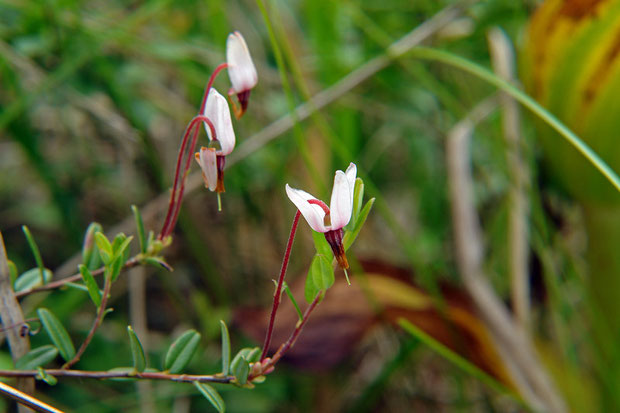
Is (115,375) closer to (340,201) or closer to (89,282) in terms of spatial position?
(89,282)

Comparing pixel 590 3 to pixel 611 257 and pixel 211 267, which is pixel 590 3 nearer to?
pixel 611 257

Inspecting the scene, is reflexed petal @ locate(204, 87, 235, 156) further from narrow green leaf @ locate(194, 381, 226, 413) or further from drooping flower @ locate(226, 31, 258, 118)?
narrow green leaf @ locate(194, 381, 226, 413)

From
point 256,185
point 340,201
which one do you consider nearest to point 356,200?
point 340,201

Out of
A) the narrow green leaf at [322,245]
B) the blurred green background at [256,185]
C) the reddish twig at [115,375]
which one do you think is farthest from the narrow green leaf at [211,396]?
the blurred green background at [256,185]

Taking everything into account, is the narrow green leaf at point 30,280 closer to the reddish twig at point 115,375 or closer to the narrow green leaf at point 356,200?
the reddish twig at point 115,375

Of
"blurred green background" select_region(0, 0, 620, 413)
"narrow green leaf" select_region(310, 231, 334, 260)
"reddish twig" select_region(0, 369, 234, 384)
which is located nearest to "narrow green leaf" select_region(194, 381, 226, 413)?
"reddish twig" select_region(0, 369, 234, 384)

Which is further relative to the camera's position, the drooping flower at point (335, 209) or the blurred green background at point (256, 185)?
→ the blurred green background at point (256, 185)

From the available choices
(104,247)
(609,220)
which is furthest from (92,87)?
(609,220)
